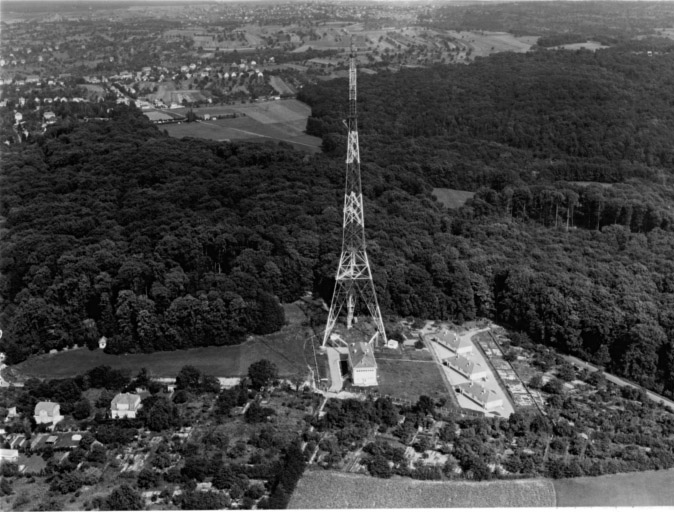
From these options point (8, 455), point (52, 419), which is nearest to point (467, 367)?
point (52, 419)

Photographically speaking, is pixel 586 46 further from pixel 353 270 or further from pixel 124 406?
pixel 124 406

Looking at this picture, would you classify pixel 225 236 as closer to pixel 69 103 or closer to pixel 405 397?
pixel 405 397

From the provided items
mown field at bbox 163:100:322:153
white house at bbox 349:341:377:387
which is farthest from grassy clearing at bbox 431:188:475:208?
white house at bbox 349:341:377:387

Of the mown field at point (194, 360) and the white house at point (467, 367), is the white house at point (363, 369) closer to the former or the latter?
the mown field at point (194, 360)

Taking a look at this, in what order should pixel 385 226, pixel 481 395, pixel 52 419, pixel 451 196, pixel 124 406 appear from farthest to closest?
pixel 451 196
pixel 385 226
pixel 481 395
pixel 124 406
pixel 52 419

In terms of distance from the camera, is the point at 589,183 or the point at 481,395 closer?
the point at 481,395

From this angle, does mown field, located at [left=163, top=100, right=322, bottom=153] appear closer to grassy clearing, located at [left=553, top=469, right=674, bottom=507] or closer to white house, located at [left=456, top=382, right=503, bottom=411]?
white house, located at [left=456, top=382, right=503, bottom=411]
